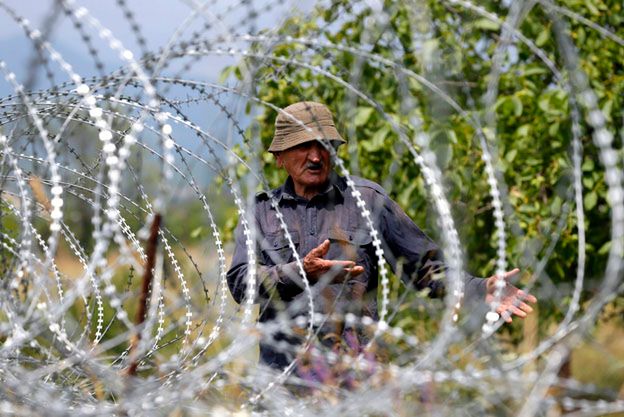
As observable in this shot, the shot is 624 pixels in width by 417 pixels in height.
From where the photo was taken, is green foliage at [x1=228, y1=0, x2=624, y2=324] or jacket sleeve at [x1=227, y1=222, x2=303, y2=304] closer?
jacket sleeve at [x1=227, y1=222, x2=303, y2=304]

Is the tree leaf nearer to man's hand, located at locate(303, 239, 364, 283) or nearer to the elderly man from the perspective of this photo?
the elderly man

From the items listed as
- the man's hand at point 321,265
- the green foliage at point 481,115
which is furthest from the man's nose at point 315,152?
the green foliage at point 481,115

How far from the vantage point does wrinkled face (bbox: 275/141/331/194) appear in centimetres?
412

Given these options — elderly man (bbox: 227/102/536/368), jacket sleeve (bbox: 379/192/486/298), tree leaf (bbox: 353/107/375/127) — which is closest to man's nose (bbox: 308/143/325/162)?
elderly man (bbox: 227/102/536/368)

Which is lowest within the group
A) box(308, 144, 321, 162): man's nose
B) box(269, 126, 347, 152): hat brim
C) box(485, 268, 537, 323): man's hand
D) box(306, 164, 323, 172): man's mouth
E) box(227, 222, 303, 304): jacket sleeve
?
box(485, 268, 537, 323): man's hand

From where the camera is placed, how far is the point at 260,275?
3.89 metres

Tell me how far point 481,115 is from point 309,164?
203cm

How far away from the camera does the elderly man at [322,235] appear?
13.0 ft

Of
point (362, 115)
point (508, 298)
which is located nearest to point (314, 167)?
point (508, 298)

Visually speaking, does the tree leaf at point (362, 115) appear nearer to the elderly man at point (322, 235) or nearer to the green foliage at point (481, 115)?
the green foliage at point (481, 115)

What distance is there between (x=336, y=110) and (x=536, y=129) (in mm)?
1173

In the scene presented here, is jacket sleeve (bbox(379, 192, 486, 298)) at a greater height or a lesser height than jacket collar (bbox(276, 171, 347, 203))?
lesser

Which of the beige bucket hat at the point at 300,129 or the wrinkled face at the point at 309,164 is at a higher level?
the beige bucket hat at the point at 300,129

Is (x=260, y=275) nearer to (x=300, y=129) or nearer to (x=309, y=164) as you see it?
(x=309, y=164)
